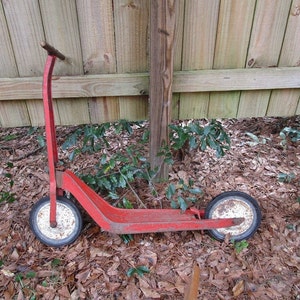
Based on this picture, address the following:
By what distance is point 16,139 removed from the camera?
8.68ft

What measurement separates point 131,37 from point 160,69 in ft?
0.81

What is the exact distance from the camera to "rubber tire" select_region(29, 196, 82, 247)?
5.62 feet

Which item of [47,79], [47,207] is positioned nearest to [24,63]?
[47,79]

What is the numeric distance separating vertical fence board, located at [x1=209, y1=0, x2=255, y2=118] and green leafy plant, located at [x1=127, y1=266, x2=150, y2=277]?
1019 mm

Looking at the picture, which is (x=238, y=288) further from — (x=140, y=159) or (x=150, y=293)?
(x=140, y=159)

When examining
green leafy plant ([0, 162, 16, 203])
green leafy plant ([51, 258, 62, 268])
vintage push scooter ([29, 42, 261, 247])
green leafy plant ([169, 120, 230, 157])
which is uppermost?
green leafy plant ([169, 120, 230, 157])

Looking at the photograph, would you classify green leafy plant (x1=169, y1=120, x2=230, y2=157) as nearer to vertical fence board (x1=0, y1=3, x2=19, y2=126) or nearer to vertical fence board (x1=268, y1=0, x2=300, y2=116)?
vertical fence board (x1=268, y1=0, x2=300, y2=116)

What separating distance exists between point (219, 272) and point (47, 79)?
133 centimetres

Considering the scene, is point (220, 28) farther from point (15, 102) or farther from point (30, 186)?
point (30, 186)

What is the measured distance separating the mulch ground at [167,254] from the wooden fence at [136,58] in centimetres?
55

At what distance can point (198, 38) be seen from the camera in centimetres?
166

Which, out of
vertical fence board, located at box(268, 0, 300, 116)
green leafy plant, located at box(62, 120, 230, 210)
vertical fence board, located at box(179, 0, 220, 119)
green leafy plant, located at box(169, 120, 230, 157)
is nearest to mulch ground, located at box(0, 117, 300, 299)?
green leafy plant, located at box(62, 120, 230, 210)

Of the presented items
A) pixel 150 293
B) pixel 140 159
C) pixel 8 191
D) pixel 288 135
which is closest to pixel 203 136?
pixel 140 159

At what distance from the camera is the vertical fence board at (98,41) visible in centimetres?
157
